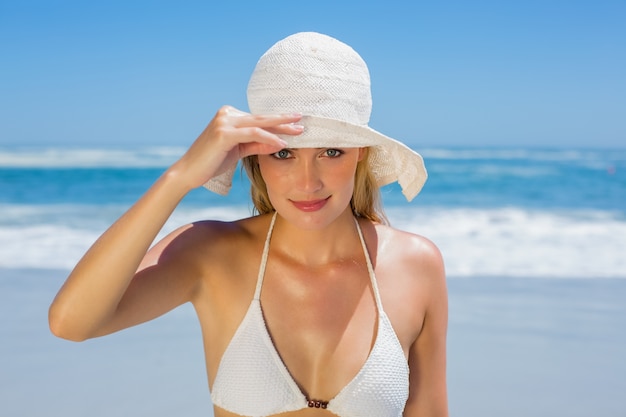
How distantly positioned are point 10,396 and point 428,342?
271 centimetres

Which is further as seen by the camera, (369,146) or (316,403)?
(369,146)

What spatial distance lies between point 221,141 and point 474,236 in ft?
27.0

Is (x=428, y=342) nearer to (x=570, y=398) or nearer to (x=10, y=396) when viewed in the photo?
(x=570, y=398)

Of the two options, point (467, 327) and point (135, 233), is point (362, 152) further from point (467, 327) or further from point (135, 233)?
point (467, 327)

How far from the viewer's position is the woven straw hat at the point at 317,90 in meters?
2.14

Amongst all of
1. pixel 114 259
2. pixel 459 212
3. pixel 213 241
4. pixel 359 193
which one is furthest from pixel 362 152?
pixel 459 212

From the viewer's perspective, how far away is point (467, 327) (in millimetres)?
5387

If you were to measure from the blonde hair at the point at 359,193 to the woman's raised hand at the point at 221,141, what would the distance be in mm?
565

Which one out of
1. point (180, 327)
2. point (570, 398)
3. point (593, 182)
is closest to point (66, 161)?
point (593, 182)

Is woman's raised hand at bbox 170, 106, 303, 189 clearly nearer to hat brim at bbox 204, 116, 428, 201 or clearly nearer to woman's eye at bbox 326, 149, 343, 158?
hat brim at bbox 204, 116, 428, 201

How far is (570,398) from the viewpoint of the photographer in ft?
14.2

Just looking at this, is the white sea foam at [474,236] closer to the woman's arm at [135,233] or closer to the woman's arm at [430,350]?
the woman's arm at [430,350]

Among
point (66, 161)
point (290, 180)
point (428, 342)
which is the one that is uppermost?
point (290, 180)

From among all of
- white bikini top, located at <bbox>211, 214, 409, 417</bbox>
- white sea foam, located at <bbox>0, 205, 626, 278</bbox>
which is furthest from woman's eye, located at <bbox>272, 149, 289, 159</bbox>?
white sea foam, located at <bbox>0, 205, 626, 278</bbox>
